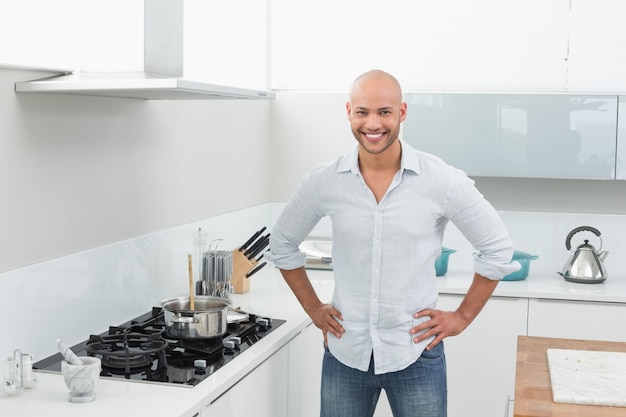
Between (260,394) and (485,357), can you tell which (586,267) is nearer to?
(485,357)

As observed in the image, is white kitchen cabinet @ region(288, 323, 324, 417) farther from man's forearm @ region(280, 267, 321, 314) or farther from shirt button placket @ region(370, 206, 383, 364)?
shirt button placket @ region(370, 206, 383, 364)

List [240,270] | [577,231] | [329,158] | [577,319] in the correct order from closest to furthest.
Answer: [240,270]
[577,319]
[577,231]
[329,158]

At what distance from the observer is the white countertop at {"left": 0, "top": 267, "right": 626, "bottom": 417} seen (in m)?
2.23

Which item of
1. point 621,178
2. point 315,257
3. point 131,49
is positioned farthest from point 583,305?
point 131,49

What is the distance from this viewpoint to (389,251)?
8.63 ft

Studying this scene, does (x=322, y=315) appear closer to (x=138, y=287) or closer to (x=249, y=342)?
(x=249, y=342)

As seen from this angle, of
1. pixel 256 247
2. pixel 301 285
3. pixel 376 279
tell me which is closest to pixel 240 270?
pixel 256 247

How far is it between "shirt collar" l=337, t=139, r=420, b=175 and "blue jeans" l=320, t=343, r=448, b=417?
0.57m

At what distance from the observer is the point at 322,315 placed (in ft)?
9.10

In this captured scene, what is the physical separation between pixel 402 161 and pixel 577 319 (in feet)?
5.55

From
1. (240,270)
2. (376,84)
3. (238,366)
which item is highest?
(376,84)

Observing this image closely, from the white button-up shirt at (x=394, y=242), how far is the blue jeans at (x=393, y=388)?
4cm

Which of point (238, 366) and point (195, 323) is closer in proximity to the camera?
point (238, 366)

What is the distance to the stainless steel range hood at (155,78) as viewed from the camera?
2395 millimetres
